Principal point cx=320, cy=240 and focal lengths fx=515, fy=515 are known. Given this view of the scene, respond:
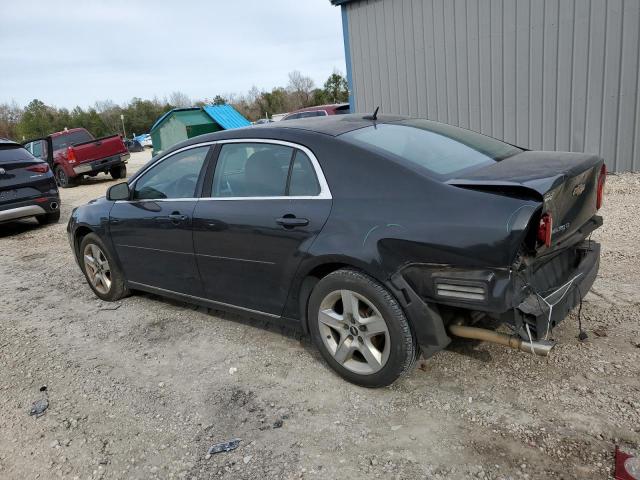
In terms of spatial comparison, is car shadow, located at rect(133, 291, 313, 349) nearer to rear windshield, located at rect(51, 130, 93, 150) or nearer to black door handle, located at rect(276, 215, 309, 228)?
black door handle, located at rect(276, 215, 309, 228)

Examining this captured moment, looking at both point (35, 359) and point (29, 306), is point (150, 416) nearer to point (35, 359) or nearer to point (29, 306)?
point (35, 359)

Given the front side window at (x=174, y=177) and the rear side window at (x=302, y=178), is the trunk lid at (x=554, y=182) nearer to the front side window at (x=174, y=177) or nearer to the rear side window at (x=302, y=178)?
the rear side window at (x=302, y=178)

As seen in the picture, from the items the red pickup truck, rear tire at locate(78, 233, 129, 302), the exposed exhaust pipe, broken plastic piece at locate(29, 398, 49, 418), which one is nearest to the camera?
the exposed exhaust pipe

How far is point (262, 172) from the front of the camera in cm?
346

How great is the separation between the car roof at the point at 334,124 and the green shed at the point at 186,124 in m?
13.3

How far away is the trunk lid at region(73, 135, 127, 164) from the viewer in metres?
15.4

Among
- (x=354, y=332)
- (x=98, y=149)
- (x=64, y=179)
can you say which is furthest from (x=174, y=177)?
(x=64, y=179)

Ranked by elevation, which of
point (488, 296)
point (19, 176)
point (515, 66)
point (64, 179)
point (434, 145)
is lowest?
point (64, 179)

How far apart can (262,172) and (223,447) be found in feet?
5.64

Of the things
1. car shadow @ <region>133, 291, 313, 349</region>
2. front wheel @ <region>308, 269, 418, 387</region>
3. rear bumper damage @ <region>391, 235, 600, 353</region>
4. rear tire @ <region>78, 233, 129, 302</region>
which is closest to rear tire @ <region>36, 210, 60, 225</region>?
rear tire @ <region>78, 233, 129, 302</region>

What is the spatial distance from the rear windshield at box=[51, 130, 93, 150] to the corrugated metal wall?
10.1 meters

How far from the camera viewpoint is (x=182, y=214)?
388 centimetres

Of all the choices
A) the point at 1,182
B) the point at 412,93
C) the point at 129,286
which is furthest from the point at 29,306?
the point at 412,93

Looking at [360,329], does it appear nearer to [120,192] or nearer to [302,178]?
[302,178]
